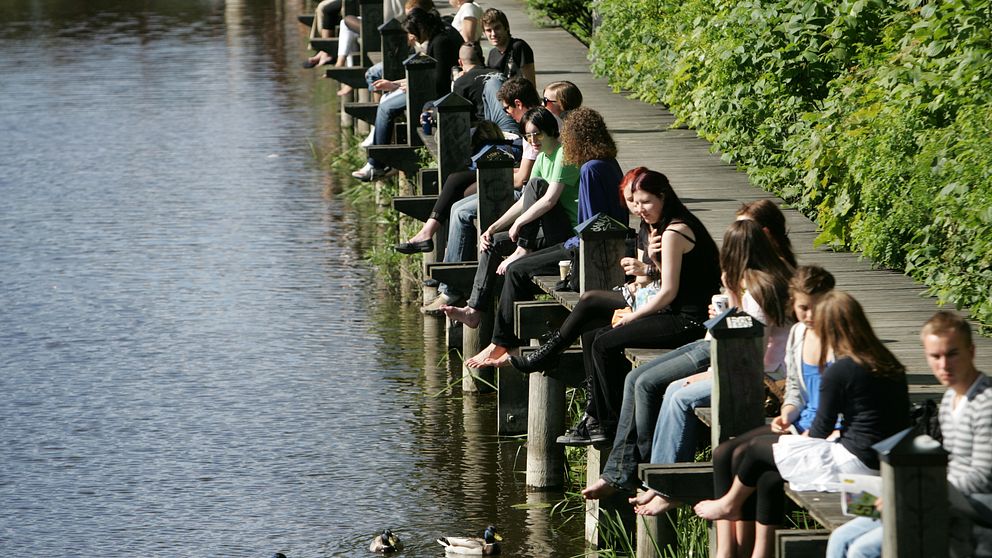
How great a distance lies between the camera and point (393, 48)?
17469mm

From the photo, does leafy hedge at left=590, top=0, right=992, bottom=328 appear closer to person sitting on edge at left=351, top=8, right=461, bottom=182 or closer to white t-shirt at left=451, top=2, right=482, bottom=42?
white t-shirt at left=451, top=2, right=482, bottom=42

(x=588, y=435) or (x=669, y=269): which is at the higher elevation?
(x=669, y=269)

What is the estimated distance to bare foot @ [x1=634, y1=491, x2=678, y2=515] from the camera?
740 cm

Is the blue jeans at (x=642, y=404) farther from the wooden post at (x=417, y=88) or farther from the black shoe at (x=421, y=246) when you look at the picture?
the wooden post at (x=417, y=88)

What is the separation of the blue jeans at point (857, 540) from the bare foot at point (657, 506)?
1.46 meters

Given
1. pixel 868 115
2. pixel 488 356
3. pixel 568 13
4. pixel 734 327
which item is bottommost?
pixel 568 13

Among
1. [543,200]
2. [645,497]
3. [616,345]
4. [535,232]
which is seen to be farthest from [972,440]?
[535,232]

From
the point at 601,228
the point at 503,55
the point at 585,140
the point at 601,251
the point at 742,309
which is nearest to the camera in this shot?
A: the point at 742,309

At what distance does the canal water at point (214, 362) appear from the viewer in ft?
35.4

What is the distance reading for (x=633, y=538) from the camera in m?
9.12

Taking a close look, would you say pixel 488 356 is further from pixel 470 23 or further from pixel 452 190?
pixel 470 23

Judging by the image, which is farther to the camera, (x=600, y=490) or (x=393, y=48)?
(x=393, y=48)

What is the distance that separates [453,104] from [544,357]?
396cm

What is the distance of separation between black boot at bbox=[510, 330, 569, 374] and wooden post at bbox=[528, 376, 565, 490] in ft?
1.10
